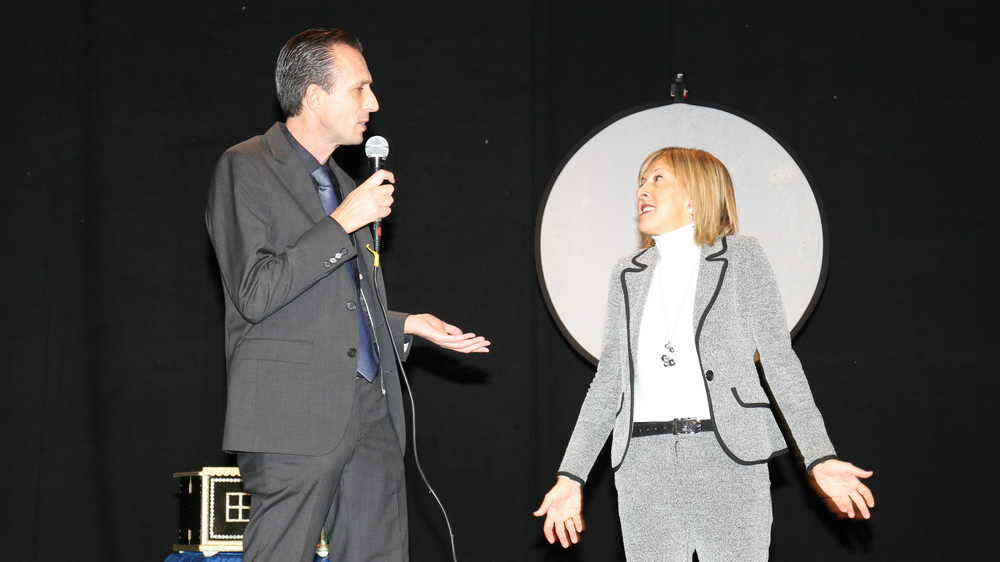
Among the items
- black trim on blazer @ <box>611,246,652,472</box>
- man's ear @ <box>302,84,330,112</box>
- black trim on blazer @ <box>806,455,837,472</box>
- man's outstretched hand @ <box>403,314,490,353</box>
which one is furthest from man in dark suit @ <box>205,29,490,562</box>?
black trim on blazer @ <box>806,455,837,472</box>

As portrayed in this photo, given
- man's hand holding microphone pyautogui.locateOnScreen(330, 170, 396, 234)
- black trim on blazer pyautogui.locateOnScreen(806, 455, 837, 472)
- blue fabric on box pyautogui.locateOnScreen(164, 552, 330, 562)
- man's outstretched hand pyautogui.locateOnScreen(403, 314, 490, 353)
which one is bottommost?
blue fabric on box pyautogui.locateOnScreen(164, 552, 330, 562)

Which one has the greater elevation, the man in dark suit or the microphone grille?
the microphone grille

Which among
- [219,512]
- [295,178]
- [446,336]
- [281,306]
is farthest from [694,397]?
[219,512]

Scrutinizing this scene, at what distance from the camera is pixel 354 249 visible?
202 centimetres

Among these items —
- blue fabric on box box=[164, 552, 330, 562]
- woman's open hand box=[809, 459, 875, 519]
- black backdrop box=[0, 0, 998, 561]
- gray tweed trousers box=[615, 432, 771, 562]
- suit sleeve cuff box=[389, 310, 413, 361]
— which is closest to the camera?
woman's open hand box=[809, 459, 875, 519]

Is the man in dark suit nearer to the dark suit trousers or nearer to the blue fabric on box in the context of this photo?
the dark suit trousers

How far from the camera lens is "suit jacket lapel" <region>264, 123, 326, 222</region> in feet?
6.99

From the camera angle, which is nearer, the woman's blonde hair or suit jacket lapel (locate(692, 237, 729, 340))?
suit jacket lapel (locate(692, 237, 729, 340))

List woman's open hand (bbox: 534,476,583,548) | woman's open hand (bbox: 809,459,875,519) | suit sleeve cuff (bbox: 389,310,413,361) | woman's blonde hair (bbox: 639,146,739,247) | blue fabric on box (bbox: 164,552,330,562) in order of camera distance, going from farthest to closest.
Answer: blue fabric on box (bbox: 164,552,330,562) < suit sleeve cuff (bbox: 389,310,413,361) < woman's blonde hair (bbox: 639,146,739,247) < woman's open hand (bbox: 534,476,583,548) < woman's open hand (bbox: 809,459,875,519)

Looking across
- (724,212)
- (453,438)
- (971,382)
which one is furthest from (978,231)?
(453,438)

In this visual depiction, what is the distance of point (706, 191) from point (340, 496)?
107 centimetres

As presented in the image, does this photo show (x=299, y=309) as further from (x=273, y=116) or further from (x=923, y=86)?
(x=923, y=86)

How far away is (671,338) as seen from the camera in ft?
6.95

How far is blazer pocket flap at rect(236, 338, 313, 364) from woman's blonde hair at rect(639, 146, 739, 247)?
0.91 metres
